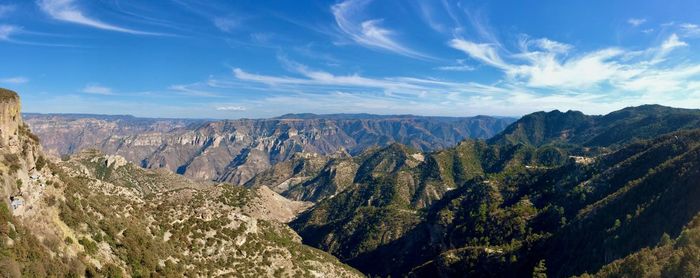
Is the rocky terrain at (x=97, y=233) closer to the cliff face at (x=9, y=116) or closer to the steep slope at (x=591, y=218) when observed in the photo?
the cliff face at (x=9, y=116)

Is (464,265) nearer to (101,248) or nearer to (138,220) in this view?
A: (138,220)

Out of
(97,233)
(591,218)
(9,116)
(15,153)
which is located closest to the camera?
(15,153)

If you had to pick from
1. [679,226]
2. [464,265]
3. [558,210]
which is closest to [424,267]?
[464,265]

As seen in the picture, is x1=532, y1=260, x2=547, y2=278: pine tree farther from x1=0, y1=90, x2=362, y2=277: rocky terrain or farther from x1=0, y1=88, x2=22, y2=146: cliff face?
x1=0, y1=88, x2=22, y2=146: cliff face

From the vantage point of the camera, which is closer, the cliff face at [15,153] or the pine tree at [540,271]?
the cliff face at [15,153]

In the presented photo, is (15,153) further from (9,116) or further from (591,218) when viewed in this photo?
(591,218)

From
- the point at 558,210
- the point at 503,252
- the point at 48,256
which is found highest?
the point at 48,256

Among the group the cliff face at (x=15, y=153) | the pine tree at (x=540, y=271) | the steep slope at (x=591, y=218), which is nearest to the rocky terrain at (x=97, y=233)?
the cliff face at (x=15, y=153)

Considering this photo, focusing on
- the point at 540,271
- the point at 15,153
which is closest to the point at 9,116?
the point at 15,153

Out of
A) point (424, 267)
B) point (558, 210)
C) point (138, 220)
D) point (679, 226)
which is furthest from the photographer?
point (424, 267)

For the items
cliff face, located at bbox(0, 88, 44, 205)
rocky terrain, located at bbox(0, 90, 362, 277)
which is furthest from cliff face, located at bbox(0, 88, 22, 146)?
rocky terrain, located at bbox(0, 90, 362, 277)

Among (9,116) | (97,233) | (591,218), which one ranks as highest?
(9,116)
